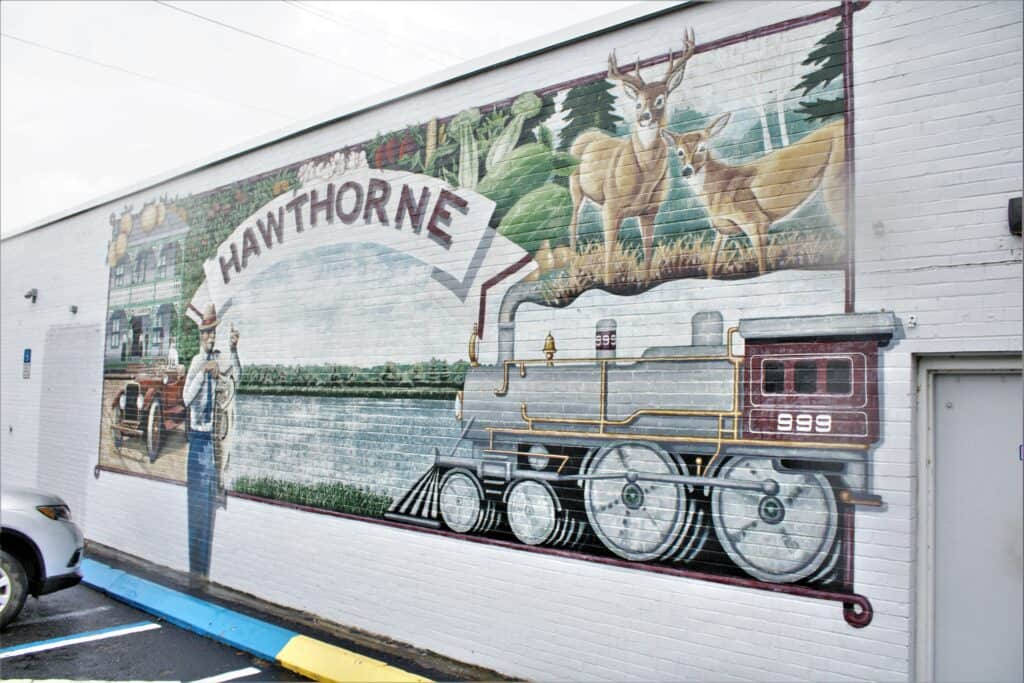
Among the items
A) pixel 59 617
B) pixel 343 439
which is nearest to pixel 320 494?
pixel 343 439

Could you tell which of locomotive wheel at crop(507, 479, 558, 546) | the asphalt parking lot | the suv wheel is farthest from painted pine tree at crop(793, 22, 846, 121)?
the suv wheel

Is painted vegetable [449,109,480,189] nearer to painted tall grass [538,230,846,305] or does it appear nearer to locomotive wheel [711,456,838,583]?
painted tall grass [538,230,846,305]

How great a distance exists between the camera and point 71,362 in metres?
12.9

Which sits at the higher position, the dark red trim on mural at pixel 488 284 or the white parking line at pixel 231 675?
the dark red trim on mural at pixel 488 284

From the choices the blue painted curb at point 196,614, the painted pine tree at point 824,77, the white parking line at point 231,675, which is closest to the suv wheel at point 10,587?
the blue painted curb at point 196,614

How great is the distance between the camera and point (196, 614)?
7.90 m

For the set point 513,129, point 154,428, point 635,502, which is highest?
point 513,129

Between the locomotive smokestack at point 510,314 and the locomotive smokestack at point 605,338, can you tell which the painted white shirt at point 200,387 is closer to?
the locomotive smokestack at point 510,314

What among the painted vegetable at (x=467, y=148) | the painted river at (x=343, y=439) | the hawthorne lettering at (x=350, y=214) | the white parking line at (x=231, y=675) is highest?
the painted vegetable at (x=467, y=148)

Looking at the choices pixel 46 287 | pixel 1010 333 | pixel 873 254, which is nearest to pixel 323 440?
pixel 873 254

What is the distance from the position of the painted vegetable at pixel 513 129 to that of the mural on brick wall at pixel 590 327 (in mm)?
19

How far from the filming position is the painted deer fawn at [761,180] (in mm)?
5074

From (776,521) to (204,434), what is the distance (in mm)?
7318

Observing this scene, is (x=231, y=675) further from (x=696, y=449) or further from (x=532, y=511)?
(x=696, y=449)
